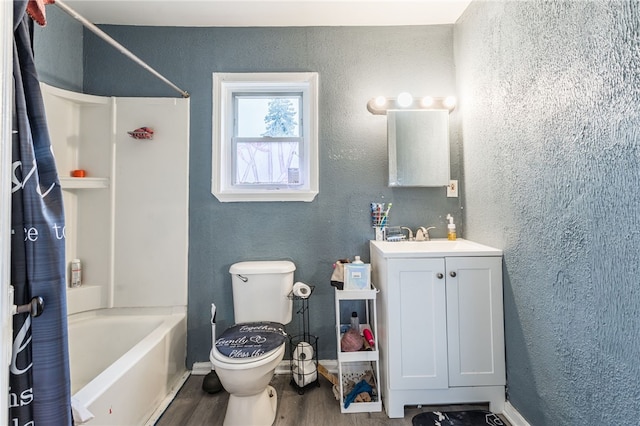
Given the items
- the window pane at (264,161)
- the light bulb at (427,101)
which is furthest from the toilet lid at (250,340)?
the light bulb at (427,101)

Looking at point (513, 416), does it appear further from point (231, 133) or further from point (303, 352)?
point (231, 133)

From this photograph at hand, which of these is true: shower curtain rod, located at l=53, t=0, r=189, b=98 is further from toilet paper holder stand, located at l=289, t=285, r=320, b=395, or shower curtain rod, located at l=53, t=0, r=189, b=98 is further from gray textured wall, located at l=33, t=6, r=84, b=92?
toilet paper holder stand, located at l=289, t=285, r=320, b=395

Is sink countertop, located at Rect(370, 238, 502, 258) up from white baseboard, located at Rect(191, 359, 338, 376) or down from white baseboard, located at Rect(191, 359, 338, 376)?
up

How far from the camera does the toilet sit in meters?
1.36

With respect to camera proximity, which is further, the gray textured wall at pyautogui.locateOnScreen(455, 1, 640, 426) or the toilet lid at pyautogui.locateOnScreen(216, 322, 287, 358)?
the toilet lid at pyautogui.locateOnScreen(216, 322, 287, 358)

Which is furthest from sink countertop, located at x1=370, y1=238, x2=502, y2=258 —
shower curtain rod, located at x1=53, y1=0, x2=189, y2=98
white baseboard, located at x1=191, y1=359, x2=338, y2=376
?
shower curtain rod, located at x1=53, y1=0, x2=189, y2=98

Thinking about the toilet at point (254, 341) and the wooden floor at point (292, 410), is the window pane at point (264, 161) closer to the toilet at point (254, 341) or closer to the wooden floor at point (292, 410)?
the toilet at point (254, 341)

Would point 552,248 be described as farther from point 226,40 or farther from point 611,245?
point 226,40

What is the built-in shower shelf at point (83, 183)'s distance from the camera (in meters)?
1.79

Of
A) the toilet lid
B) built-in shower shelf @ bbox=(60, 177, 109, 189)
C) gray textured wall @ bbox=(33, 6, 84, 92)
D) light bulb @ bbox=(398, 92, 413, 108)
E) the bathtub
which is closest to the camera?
the bathtub

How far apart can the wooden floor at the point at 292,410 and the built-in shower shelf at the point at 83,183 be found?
143cm

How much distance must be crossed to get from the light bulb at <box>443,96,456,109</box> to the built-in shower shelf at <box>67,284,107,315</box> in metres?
2.61

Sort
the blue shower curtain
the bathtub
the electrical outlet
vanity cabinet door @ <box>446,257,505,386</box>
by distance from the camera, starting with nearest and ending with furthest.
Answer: the blue shower curtain → the bathtub → vanity cabinet door @ <box>446,257,505,386</box> → the electrical outlet

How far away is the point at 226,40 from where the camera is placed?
2.04 metres
